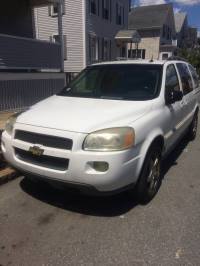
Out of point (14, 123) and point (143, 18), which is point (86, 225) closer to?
point (14, 123)

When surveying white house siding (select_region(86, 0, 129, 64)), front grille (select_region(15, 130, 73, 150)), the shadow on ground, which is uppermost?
white house siding (select_region(86, 0, 129, 64))

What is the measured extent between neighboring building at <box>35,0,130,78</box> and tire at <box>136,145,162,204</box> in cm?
1438

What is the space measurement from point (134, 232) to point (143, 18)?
3976 cm

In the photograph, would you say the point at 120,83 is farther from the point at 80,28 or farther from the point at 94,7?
the point at 94,7

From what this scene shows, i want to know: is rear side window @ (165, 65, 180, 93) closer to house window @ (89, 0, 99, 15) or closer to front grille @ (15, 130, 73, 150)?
front grille @ (15, 130, 73, 150)

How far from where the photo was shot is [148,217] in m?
3.34

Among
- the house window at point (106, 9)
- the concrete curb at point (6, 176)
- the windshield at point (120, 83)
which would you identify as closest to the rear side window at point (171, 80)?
the windshield at point (120, 83)

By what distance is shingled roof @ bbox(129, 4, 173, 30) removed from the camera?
3650cm

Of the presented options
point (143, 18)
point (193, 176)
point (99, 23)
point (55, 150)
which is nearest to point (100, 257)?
point (55, 150)

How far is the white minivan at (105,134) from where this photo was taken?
117 inches

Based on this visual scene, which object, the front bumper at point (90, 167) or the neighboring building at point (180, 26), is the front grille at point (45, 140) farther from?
the neighboring building at point (180, 26)

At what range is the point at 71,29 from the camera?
17.5 metres

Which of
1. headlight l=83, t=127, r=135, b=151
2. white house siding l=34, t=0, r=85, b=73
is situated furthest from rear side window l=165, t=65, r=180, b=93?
white house siding l=34, t=0, r=85, b=73

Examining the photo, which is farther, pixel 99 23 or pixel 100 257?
pixel 99 23
